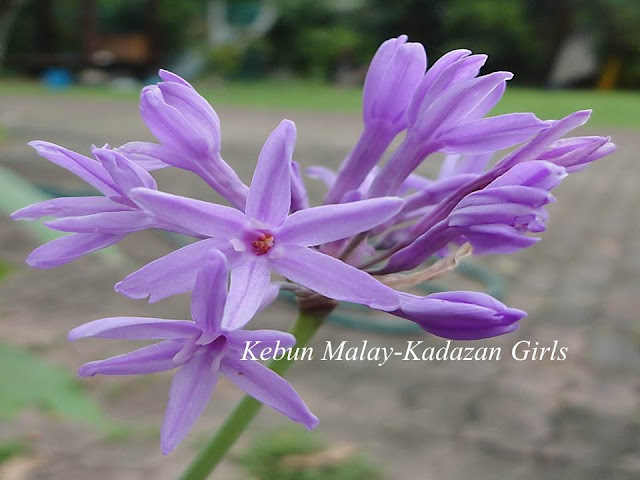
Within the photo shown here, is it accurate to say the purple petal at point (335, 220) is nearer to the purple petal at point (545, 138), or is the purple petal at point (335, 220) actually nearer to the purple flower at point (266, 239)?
the purple flower at point (266, 239)

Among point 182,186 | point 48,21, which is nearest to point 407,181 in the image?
point 182,186

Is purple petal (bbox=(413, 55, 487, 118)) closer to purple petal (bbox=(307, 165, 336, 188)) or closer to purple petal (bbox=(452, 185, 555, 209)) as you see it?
purple petal (bbox=(452, 185, 555, 209))

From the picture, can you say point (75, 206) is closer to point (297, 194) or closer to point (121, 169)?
point (121, 169)

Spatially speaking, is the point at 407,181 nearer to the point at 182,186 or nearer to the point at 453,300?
the point at 453,300

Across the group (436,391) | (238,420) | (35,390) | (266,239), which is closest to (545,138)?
(266,239)

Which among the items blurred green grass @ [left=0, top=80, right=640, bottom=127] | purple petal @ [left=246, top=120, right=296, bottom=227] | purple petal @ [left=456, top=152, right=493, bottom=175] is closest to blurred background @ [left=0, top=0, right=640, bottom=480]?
purple petal @ [left=456, top=152, right=493, bottom=175]
